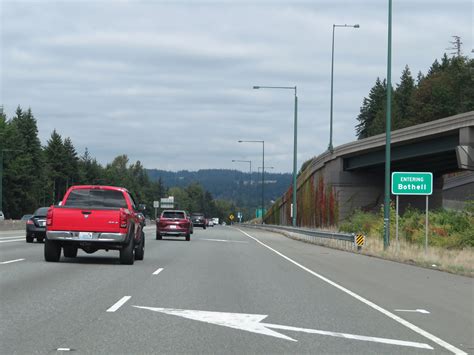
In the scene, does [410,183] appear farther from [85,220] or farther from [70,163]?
[70,163]

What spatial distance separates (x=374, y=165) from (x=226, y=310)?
5093cm

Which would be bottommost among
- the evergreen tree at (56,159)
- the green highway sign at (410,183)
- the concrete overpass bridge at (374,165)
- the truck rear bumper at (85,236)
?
the truck rear bumper at (85,236)

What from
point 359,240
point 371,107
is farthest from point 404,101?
point 359,240

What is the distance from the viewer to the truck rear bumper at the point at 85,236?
68.0 ft

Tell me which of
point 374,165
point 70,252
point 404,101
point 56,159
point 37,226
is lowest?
point 70,252

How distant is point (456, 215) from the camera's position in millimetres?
44375

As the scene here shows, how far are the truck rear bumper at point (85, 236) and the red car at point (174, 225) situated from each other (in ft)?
74.4

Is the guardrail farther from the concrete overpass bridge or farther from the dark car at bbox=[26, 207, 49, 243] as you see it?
the dark car at bbox=[26, 207, 49, 243]

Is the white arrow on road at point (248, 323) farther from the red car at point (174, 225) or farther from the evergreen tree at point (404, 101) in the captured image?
the evergreen tree at point (404, 101)

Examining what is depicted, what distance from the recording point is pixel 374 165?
62.5 m

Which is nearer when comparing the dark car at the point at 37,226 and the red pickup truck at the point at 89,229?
the red pickup truck at the point at 89,229

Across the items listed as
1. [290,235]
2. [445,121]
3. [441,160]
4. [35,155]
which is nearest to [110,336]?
[445,121]

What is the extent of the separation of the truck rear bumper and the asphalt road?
28.0 inches

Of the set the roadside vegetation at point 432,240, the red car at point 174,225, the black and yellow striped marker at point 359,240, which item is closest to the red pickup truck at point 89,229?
the roadside vegetation at point 432,240
